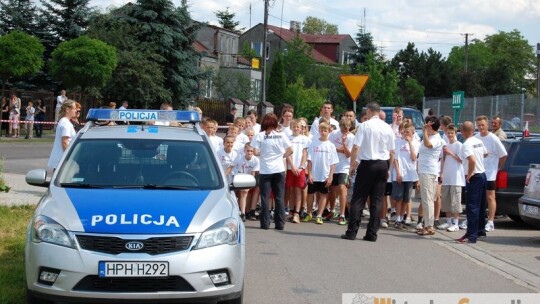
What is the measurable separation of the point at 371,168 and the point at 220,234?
19.2ft

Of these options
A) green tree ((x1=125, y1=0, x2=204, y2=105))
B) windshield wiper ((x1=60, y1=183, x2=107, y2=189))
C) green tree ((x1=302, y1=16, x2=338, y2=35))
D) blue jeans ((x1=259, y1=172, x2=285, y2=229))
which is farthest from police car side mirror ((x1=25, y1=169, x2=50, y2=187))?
green tree ((x1=302, y1=16, x2=338, y2=35))

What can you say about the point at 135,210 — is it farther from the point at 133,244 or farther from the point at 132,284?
the point at 132,284

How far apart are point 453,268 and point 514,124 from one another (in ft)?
A: 79.6

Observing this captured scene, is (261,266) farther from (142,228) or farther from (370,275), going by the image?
(142,228)

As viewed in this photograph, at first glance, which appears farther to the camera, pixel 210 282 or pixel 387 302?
pixel 387 302

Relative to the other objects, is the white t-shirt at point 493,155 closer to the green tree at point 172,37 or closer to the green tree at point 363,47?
the green tree at point 172,37

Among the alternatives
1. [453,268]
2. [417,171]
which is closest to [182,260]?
[453,268]

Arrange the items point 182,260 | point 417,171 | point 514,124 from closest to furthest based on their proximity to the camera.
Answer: point 182,260 < point 417,171 < point 514,124

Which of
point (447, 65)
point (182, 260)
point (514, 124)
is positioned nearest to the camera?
point (182, 260)

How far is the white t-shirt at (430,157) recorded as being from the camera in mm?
13784

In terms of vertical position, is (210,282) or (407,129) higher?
(407,129)

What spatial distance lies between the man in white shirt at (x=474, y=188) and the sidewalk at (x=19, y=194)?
721 centimetres

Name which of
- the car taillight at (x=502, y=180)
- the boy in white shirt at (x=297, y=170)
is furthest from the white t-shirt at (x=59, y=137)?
the car taillight at (x=502, y=180)

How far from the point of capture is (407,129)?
48.1 feet
